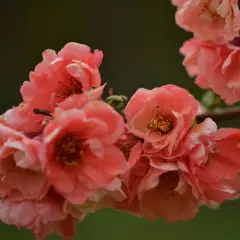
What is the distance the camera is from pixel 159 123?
2.77 ft

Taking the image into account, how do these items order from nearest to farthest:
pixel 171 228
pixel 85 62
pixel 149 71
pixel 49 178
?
1. pixel 49 178
2. pixel 85 62
3. pixel 171 228
4. pixel 149 71

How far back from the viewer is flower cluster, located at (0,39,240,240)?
74 centimetres

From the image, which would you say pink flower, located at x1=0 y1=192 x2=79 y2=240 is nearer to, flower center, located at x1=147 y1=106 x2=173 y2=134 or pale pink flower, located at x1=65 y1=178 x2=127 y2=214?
pale pink flower, located at x1=65 y1=178 x2=127 y2=214

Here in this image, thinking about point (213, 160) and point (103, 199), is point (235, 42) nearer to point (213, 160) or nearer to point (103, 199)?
point (213, 160)

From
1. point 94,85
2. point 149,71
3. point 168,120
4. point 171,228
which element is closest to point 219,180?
point 168,120

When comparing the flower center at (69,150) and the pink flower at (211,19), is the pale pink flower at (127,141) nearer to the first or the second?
the flower center at (69,150)

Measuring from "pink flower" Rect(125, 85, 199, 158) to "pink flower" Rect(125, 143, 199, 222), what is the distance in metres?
0.02

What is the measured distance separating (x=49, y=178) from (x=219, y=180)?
9.7 inches

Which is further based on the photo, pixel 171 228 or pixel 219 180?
pixel 171 228

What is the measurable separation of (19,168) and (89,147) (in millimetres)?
95

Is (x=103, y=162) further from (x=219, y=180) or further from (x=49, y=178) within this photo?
(x=219, y=180)

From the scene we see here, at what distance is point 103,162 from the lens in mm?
756

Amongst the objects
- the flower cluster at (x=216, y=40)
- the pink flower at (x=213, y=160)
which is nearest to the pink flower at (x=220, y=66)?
the flower cluster at (x=216, y=40)

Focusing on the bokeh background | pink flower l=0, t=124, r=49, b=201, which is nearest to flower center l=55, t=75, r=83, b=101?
pink flower l=0, t=124, r=49, b=201
